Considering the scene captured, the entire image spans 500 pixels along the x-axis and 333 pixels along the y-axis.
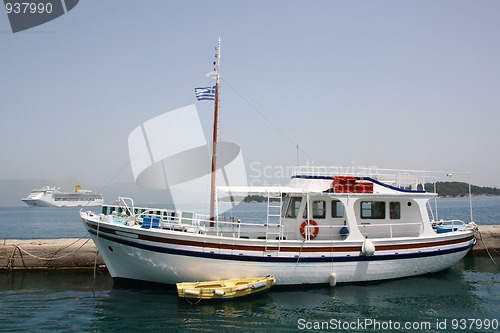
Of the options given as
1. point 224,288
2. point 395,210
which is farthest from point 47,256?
point 395,210

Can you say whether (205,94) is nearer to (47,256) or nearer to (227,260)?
(227,260)

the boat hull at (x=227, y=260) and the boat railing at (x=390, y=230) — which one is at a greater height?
the boat railing at (x=390, y=230)

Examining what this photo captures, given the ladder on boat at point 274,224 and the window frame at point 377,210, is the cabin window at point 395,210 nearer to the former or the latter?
the window frame at point 377,210

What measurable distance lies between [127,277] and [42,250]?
5.79 meters

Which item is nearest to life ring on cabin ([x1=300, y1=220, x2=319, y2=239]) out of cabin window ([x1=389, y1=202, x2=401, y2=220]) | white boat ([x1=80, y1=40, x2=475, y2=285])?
white boat ([x1=80, y1=40, x2=475, y2=285])

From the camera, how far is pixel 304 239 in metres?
11.0

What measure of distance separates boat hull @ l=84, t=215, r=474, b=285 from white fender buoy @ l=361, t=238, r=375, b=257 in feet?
0.59

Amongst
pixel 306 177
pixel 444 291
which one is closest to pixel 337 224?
pixel 306 177

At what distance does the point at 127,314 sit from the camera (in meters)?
9.04

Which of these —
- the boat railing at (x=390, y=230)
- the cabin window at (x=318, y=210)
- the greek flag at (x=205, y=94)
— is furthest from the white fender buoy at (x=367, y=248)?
the greek flag at (x=205, y=94)

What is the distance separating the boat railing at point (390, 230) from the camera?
12344 millimetres

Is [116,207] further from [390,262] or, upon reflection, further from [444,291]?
[444,291]

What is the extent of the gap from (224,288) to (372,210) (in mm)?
6570

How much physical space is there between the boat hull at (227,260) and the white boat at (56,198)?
326ft
